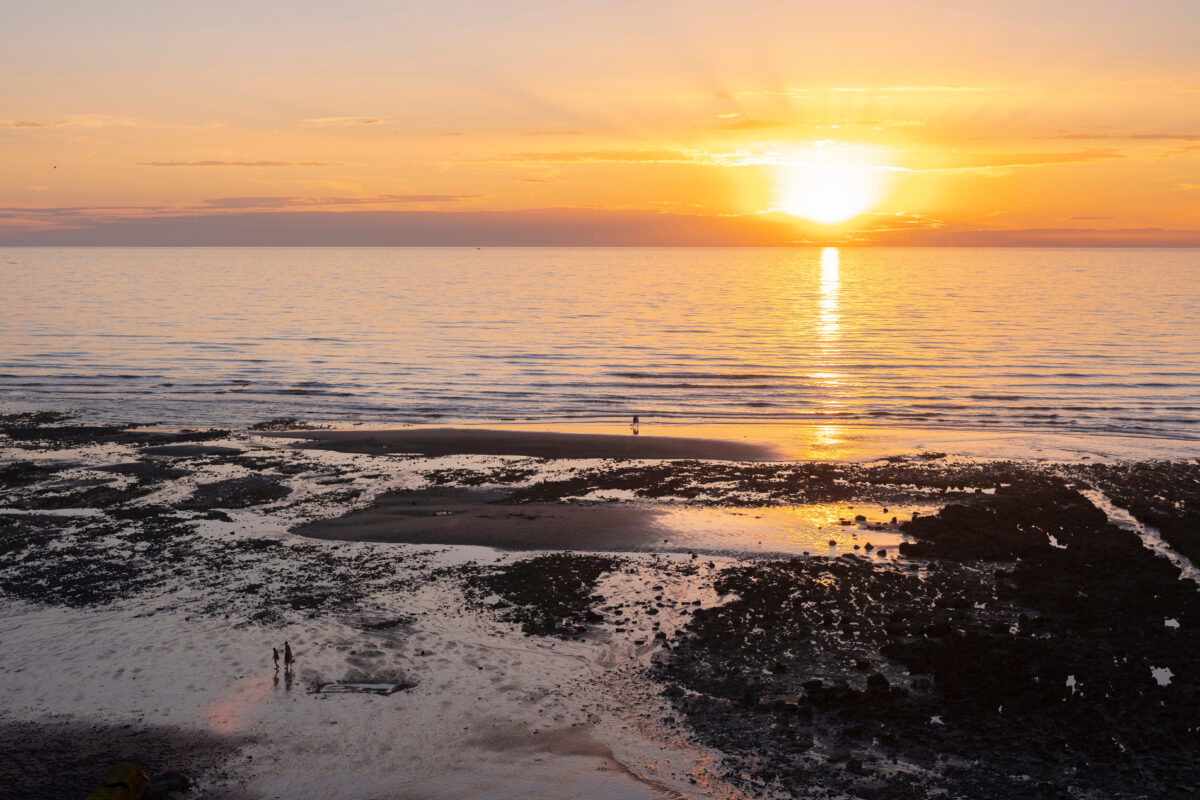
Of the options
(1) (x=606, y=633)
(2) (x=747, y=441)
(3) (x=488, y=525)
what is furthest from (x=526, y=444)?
(1) (x=606, y=633)

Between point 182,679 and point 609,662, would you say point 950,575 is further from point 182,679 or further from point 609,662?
point 182,679

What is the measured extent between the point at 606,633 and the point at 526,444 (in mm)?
21864

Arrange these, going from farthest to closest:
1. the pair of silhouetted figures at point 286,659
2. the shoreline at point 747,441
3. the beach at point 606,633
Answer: the shoreline at point 747,441, the pair of silhouetted figures at point 286,659, the beach at point 606,633

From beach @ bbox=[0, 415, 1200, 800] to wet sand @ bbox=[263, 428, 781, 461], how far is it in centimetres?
486

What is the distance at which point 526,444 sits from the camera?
41719mm

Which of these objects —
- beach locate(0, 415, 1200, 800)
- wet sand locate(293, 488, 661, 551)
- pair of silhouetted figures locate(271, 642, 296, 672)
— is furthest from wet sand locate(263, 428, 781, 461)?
pair of silhouetted figures locate(271, 642, 296, 672)

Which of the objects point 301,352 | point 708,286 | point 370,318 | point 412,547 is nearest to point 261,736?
point 412,547

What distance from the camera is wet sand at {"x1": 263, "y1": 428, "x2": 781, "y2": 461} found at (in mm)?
39562

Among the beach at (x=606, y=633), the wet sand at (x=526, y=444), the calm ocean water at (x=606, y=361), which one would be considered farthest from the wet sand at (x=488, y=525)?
the calm ocean water at (x=606, y=361)

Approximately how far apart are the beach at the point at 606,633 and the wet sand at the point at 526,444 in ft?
15.9

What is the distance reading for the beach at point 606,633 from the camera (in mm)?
15336

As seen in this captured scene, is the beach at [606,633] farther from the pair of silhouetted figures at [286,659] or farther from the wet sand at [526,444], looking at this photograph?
the wet sand at [526,444]

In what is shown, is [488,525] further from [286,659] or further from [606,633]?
[286,659]

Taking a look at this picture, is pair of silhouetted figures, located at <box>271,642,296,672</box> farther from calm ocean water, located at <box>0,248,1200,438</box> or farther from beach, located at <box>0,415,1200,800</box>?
calm ocean water, located at <box>0,248,1200,438</box>
